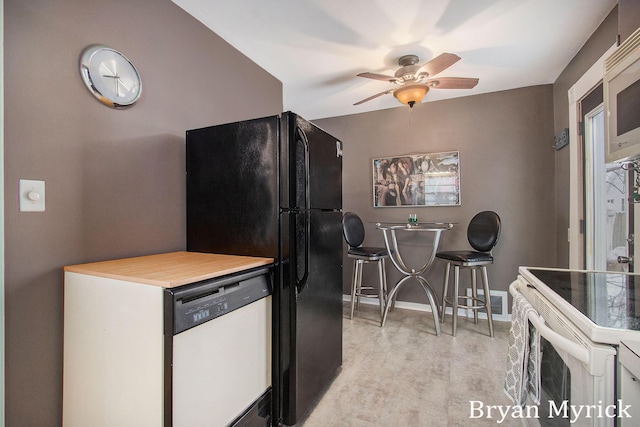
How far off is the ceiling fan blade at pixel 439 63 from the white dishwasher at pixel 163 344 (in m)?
1.95

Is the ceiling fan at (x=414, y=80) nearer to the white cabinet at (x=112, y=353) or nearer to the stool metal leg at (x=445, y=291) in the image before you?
the stool metal leg at (x=445, y=291)

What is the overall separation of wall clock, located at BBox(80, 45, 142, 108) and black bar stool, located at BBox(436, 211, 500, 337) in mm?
2835

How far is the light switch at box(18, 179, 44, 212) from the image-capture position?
1157 millimetres

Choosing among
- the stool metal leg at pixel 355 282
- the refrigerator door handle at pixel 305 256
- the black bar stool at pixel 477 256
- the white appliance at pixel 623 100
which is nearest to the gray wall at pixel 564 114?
the black bar stool at pixel 477 256

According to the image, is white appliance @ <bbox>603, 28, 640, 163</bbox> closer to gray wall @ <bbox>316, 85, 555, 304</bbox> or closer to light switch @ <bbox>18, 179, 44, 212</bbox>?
gray wall @ <bbox>316, 85, 555, 304</bbox>

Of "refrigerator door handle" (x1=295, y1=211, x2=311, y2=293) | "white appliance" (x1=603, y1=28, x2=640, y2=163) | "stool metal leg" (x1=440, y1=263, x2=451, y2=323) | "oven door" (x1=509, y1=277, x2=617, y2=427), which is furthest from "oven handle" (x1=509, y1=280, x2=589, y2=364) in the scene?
"stool metal leg" (x1=440, y1=263, x2=451, y2=323)

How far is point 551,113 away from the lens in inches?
116

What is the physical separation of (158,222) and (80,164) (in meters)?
0.49

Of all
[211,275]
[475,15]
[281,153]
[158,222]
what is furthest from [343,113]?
[211,275]

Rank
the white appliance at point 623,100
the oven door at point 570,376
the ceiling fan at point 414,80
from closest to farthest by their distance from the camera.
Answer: the oven door at point 570,376 < the white appliance at point 623,100 < the ceiling fan at point 414,80

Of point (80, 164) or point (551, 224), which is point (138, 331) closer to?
point (80, 164)

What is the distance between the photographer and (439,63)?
2121mm

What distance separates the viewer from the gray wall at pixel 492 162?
9.84 feet

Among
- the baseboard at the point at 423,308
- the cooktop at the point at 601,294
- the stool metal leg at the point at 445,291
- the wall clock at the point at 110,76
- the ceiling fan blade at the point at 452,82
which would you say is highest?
the ceiling fan blade at the point at 452,82
